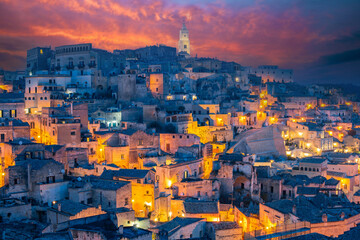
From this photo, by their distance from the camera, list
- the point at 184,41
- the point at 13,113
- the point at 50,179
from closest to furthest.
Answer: the point at 50,179, the point at 13,113, the point at 184,41

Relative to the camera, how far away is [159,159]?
26016 mm

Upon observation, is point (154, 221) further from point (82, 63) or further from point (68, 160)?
point (82, 63)

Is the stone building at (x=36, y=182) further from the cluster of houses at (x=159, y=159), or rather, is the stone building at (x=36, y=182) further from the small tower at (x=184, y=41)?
the small tower at (x=184, y=41)

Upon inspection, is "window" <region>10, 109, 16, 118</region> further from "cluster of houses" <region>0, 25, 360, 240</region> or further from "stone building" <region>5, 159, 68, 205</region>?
"stone building" <region>5, 159, 68, 205</region>

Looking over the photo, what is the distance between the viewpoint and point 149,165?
25.3 metres

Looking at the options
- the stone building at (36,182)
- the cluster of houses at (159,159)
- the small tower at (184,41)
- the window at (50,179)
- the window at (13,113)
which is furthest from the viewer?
the small tower at (184,41)

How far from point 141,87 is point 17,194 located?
61.0ft

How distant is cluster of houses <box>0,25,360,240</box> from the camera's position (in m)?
18.3

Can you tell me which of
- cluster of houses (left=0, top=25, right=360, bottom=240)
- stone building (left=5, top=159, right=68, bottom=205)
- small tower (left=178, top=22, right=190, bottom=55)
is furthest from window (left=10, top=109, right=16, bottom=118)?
small tower (left=178, top=22, right=190, bottom=55)

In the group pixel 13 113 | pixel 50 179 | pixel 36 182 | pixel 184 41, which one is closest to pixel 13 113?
pixel 13 113

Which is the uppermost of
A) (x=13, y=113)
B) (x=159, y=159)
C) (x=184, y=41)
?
(x=184, y=41)

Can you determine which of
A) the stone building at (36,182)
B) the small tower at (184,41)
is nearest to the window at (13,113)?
the stone building at (36,182)

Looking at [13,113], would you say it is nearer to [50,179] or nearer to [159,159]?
[50,179]

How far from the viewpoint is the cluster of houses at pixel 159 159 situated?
1831 centimetres
